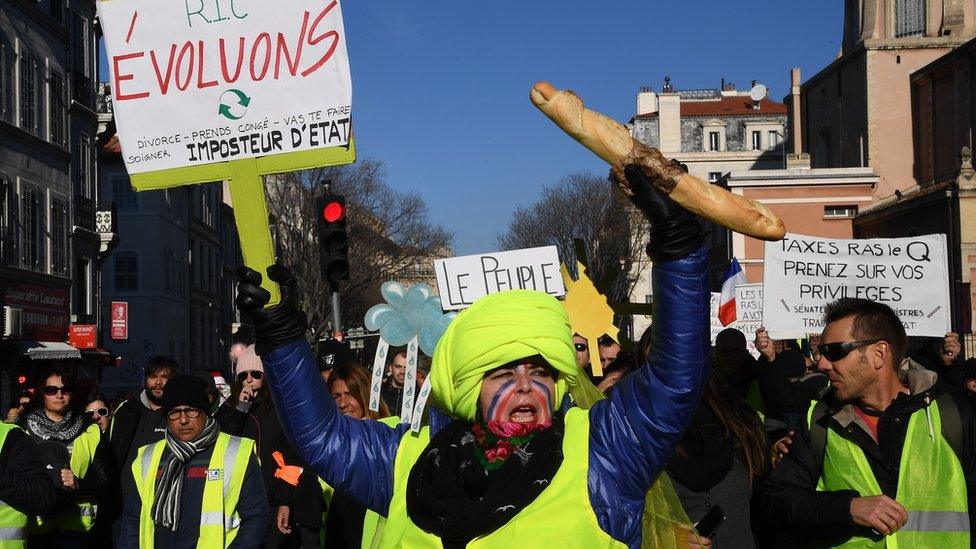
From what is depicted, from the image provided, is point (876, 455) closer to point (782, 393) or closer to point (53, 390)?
point (782, 393)

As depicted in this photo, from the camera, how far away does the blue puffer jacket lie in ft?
9.59

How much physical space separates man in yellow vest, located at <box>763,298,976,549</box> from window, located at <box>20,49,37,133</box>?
2698 centimetres

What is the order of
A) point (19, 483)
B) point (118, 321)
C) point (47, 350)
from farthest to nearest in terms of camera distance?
point (118, 321)
point (47, 350)
point (19, 483)

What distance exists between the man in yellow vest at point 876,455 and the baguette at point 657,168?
180cm

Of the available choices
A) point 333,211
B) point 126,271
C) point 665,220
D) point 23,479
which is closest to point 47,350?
point 126,271

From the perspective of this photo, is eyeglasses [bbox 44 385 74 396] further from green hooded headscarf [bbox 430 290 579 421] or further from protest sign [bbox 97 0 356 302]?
green hooded headscarf [bbox 430 290 579 421]

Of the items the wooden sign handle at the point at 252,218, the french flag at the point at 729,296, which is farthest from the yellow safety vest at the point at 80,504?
the french flag at the point at 729,296

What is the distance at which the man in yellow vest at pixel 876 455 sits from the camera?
4.43 m

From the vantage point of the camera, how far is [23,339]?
1100 inches

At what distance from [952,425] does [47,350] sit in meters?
27.0

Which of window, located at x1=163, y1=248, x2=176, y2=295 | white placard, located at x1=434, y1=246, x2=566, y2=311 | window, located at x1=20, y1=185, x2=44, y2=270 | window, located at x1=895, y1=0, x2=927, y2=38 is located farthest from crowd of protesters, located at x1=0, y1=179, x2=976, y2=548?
window, located at x1=895, y1=0, x2=927, y2=38

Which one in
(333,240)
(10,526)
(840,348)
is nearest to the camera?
(840,348)

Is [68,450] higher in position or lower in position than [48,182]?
lower

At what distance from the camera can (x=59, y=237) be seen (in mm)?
31406
